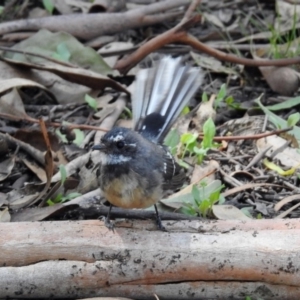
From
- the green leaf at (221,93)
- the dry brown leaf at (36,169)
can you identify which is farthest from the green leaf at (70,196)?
the green leaf at (221,93)

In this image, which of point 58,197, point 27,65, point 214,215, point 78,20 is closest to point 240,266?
point 214,215

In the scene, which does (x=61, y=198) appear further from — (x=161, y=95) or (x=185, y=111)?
(x=185, y=111)

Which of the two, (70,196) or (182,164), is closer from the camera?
(70,196)

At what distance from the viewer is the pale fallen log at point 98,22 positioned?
6.65m

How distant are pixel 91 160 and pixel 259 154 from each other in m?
1.16

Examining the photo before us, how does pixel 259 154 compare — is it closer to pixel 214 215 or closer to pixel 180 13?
pixel 214 215

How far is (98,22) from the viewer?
681 cm

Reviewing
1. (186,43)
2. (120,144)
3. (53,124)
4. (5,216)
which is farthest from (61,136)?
(186,43)

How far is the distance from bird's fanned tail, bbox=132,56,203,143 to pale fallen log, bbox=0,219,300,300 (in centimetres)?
126

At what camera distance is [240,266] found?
3945 millimetres

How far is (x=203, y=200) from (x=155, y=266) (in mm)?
875

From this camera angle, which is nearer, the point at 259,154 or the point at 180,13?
the point at 259,154

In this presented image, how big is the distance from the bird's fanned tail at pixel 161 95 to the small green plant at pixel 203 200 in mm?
477

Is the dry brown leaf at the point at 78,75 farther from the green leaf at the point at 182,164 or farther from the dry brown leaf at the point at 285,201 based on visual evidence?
the dry brown leaf at the point at 285,201
